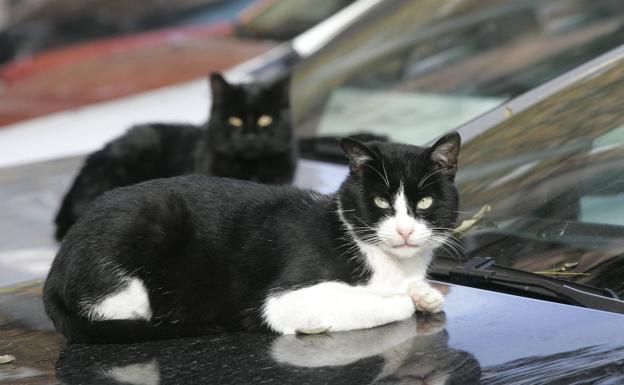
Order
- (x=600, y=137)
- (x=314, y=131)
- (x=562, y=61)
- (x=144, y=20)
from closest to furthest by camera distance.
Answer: (x=600, y=137)
(x=562, y=61)
(x=314, y=131)
(x=144, y=20)

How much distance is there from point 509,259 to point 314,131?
2.03 meters

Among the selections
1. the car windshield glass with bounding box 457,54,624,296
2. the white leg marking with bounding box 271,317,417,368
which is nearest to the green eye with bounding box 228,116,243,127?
the car windshield glass with bounding box 457,54,624,296

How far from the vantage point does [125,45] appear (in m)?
7.64

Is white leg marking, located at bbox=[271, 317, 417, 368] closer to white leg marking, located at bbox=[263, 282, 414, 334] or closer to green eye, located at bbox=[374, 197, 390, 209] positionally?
white leg marking, located at bbox=[263, 282, 414, 334]

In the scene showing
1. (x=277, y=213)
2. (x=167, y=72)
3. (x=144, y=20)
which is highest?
(x=144, y=20)

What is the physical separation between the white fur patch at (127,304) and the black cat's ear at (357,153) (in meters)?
0.59

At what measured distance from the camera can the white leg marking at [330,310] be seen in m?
2.52

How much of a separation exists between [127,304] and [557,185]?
112 cm

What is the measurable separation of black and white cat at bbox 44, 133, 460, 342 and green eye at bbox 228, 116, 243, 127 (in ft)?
5.41

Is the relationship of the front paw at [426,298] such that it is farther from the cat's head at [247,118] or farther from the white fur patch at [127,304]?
the cat's head at [247,118]

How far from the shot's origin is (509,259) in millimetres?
2656

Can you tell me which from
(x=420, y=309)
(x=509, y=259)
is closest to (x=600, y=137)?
(x=509, y=259)

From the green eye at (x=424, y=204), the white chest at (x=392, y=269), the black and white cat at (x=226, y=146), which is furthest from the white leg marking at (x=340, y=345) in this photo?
the black and white cat at (x=226, y=146)

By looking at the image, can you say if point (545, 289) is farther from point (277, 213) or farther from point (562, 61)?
point (562, 61)
